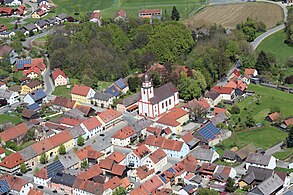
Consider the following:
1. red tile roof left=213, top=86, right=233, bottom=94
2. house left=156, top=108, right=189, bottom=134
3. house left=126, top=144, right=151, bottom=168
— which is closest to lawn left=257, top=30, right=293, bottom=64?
red tile roof left=213, top=86, right=233, bottom=94

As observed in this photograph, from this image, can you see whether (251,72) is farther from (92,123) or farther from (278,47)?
(92,123)

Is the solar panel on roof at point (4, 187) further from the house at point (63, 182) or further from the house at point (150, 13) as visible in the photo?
the house at point (150, 13)

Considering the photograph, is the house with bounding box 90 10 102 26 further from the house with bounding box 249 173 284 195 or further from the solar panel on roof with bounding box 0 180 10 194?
the house with bounding box 249 173 284 195

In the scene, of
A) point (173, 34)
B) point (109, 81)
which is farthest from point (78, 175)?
point (173, 34)

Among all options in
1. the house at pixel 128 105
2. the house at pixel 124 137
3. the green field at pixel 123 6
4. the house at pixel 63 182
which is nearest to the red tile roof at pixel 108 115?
the house at pixel 128 105

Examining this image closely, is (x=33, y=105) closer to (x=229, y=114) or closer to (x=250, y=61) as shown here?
(x=229, y=114)

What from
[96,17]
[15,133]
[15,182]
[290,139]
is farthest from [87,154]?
[96,17]
